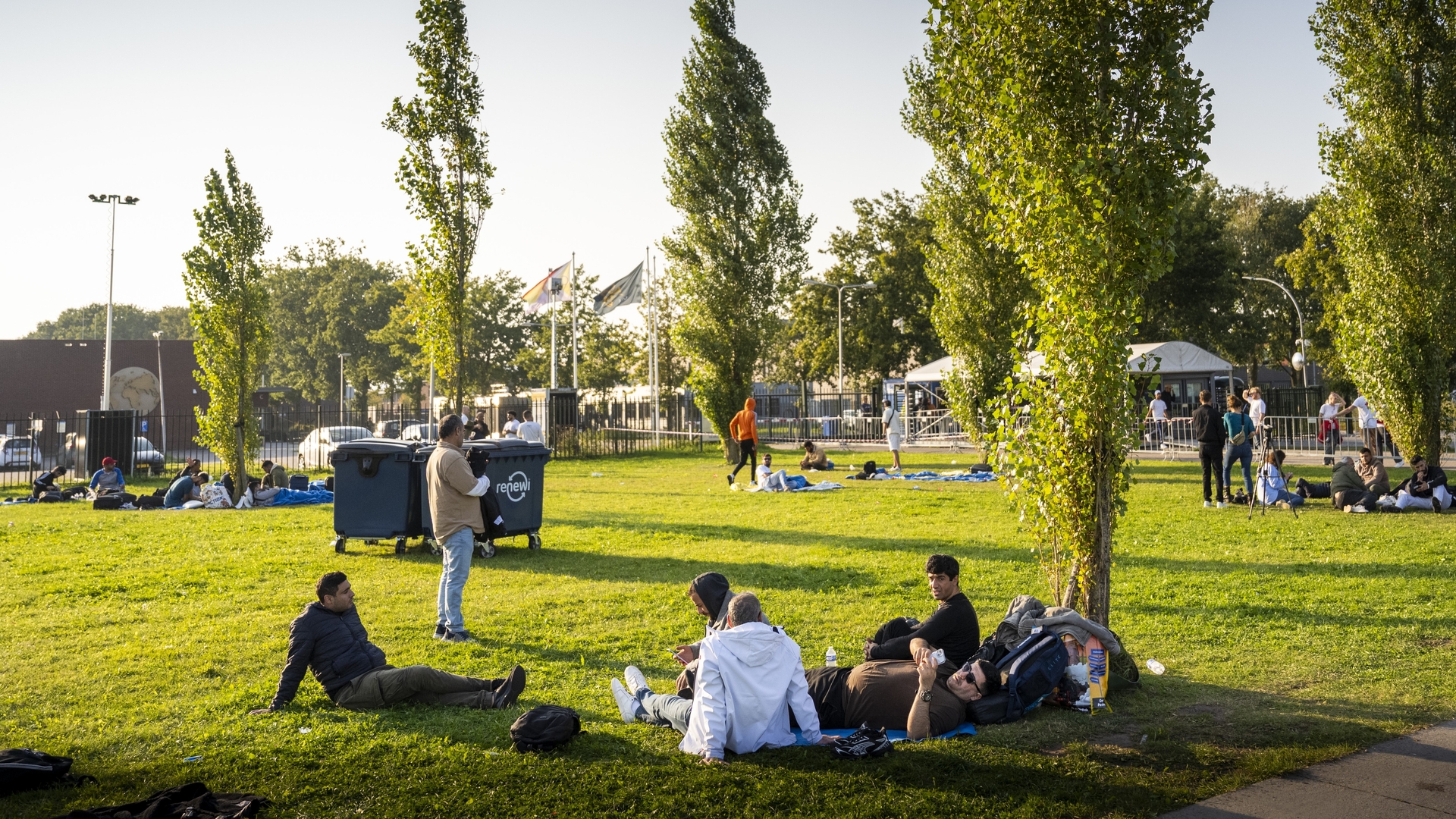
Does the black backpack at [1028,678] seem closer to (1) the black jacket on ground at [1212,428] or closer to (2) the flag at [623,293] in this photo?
(1) the black jacket on ground at [1212,428]

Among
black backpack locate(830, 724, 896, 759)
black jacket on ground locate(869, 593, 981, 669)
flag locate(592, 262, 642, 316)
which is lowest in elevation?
black backpack locate(830, 724, 896, 759)

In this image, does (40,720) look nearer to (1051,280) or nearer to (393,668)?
(393,668)

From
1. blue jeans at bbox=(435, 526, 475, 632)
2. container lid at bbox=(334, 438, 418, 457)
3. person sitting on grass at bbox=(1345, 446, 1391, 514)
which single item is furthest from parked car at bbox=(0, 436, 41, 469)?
person sitting on grass at bbox=(1345, 446, 1391, 514)

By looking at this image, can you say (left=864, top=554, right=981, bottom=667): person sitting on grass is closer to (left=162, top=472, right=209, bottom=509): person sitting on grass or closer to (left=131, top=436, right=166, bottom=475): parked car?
(left=162, top=472, right=209, bottom=509): person sitting on grass

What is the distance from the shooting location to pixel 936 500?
1780 centimetres

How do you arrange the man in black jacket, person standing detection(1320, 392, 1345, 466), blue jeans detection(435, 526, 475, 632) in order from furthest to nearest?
person standing detection(1320, 392, 1345, 466) < the man in black jacket < blue jeans detection(435, 526, 475, 632)

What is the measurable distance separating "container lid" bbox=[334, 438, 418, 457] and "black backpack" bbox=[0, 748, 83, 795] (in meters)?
7.67

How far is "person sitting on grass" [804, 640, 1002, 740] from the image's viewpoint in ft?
→ 18.6

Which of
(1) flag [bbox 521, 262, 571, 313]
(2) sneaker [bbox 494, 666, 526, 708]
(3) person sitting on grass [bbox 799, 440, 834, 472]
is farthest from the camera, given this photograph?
(1) flag [bbox 521, 262, 571, 313]

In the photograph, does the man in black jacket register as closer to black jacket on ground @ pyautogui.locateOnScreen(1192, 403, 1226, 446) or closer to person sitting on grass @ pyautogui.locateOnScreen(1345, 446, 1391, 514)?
black jacket on ground @ pyautogui.locateOnScreen(1192, 403, 1226, 446)

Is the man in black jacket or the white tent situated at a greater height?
the white tent

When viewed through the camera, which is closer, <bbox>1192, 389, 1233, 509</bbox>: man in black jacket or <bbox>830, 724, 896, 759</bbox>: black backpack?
<bbox>830, 724, 896, 759</bbox>: black backpack

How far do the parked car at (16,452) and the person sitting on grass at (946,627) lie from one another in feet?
95.4

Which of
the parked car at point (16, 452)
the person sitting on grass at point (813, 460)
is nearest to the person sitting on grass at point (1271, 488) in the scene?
the person sitting on grass at point (813, 460)
